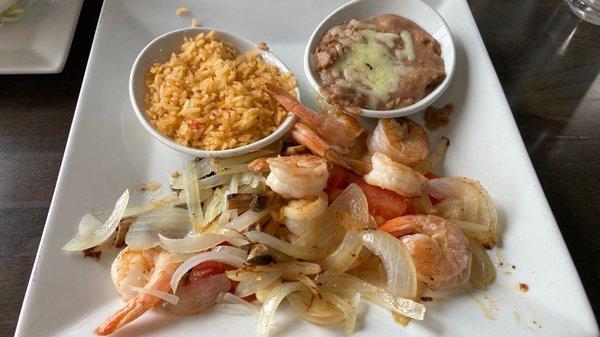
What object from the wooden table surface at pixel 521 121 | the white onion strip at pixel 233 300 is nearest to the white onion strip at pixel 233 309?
the white onion strip at pixel 233 300

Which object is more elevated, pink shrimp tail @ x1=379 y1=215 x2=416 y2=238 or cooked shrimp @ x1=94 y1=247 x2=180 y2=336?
pink shrimp tail @ x1=379 y1=215 x2=416 y2=238

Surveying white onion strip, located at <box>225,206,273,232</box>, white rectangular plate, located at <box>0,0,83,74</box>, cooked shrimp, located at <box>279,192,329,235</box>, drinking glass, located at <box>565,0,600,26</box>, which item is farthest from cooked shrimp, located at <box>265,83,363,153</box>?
drinking glass, located at <box>565,0,600,26</box>

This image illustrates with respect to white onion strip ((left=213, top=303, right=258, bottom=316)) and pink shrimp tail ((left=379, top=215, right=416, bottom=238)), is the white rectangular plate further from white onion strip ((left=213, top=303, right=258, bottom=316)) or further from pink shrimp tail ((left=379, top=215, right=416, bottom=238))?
pink shrimp tail ((left=379, top=215, right=416, bottom=238))

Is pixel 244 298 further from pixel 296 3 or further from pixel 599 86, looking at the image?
pixel 599 86

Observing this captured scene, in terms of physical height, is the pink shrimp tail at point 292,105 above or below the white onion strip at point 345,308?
above

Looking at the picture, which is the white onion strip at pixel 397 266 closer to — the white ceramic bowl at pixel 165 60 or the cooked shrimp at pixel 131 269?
the white ceramic bowl at pixel 165 60

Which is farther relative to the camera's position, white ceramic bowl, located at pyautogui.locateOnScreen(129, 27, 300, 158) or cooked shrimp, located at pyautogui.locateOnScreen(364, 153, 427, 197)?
white ceramic bowl, located at pyautogui.locateOnScreen(129, 27, 300, 158)

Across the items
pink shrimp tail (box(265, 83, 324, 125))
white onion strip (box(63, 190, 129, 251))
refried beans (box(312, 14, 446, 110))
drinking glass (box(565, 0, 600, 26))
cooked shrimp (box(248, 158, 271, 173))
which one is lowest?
white onion strip (box(63, 190, 129, 251))
